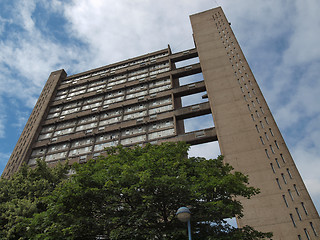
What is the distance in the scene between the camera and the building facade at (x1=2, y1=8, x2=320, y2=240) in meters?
27.1

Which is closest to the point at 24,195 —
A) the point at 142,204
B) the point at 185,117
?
the point at 142,204

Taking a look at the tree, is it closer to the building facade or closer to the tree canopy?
the tree canopy

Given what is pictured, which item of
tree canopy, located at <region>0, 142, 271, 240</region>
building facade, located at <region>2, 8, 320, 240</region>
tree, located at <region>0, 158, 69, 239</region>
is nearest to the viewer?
tree canopy, located at <region>0, 142, 271, 240</region>

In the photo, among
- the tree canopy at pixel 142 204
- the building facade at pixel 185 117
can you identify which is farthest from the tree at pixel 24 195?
the building facade at pixel 185 117

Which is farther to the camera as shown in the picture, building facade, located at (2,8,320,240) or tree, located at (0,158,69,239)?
building facade, located at (2,8,320,240)

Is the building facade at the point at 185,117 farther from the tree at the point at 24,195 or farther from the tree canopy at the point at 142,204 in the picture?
the tree at the point at 24,195

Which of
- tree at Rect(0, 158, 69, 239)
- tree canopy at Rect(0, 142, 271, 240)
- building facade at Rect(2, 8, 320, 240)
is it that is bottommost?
tree canopy at Rect(0, 142, 271, 240)

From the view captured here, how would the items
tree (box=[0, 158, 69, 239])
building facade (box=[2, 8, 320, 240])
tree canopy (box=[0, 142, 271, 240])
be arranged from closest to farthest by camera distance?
1. tree canopy (box=[0, 142, 271, 240])
2. tree (box=[0, 158, 69, 239])
3. building facade (box=[2, 8, 320, 240])

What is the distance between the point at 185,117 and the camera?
140ft

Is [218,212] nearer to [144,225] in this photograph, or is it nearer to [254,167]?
[144,225]

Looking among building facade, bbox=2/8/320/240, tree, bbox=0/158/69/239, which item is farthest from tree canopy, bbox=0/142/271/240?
building facade, bbox=2/8/320/240

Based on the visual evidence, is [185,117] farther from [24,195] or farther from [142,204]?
[142,204]

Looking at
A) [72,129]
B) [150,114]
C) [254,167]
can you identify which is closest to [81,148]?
[72,129]

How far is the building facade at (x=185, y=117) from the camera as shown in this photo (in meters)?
27.1
